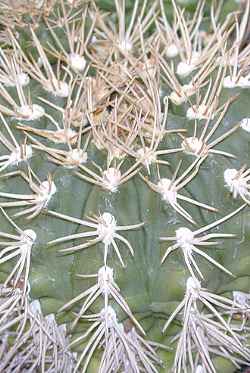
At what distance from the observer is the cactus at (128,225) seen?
123cm

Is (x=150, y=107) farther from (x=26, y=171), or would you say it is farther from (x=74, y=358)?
(x=74, y=358)

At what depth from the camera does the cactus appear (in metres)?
1.23

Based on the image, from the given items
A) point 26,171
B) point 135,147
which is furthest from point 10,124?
point 135,147

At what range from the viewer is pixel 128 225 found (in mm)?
1224

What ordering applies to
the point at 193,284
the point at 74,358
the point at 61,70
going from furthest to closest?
the point at 61,70
the point at 74,358
the point at 193,284

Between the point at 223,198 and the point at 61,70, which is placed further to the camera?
the point at 61,70

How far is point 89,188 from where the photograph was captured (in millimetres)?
1275

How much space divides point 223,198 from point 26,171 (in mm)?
334

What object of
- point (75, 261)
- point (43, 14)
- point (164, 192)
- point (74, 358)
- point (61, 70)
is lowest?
point (74, 358)

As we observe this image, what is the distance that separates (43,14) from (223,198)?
0.59 metres

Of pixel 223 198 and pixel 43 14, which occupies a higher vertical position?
pixel 43 14

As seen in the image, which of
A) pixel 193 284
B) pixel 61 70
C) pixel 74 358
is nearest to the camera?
pixel 193 284

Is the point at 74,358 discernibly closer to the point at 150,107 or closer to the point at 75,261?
the point at 75,261

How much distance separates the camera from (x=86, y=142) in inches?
50.0
